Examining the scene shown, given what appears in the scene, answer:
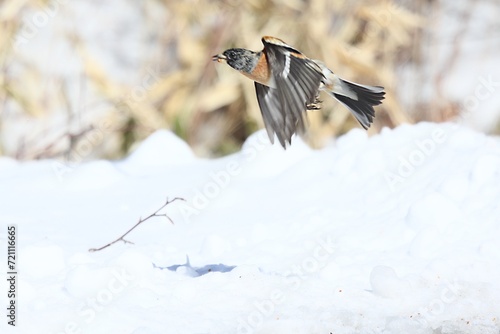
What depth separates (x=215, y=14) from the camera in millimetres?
5344

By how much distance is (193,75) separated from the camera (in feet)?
17.4

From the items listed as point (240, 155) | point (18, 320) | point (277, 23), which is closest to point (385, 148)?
point (240, 155)

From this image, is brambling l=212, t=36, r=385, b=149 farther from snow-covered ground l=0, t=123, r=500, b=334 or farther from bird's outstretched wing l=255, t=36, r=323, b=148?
snow-covered ground l=0, t=123, r=500, b=334

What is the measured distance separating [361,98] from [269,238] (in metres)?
0.45

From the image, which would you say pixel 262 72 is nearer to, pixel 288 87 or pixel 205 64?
pixel 288 87

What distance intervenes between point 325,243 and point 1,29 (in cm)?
299

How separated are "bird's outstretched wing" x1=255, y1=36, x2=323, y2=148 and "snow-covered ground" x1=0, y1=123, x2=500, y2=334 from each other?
367 millimetres

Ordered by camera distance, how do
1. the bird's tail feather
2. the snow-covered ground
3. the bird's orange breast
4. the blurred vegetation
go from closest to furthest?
the snow-covered ground, the bird's orange breast, the bird's tail feather, the blurred vegetation

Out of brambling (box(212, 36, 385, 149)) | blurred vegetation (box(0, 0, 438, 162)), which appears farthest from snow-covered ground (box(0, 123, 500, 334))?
blurred vegetation (box(0, 0, 438, 162))

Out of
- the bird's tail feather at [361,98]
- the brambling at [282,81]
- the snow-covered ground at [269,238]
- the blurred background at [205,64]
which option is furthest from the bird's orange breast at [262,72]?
the blurred background at [205,64]

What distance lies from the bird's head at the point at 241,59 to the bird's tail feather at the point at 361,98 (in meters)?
0.29

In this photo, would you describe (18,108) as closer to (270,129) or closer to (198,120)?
(198,120)

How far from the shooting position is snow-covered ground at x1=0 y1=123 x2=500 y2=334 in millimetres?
2072

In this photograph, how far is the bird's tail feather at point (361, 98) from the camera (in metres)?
2.52
